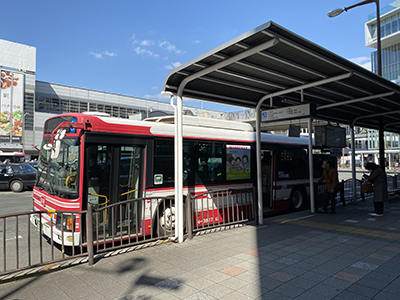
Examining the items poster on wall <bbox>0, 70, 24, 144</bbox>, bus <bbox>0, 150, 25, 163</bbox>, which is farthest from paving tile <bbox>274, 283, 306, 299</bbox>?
poster on wall <bbox>0, 70, 24, 144</bbox>

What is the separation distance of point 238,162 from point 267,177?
198 cm

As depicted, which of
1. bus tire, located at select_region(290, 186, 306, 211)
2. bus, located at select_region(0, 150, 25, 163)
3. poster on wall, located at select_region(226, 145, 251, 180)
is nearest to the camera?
poster on wall, located at select_region(226, 145, 251, 180)

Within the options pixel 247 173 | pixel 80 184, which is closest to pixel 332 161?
pixel 247 173

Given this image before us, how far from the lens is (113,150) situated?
667cm

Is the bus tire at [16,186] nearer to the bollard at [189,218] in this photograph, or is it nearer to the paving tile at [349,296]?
the bollard at [189,218]

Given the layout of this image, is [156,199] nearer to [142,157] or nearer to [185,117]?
[142,157]

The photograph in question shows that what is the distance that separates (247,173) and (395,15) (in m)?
76.2

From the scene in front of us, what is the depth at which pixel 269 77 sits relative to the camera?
24.5ft

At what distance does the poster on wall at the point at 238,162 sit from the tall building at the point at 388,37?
67.3 meters

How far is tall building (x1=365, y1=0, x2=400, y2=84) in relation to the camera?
66.7 m

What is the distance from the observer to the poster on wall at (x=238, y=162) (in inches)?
350

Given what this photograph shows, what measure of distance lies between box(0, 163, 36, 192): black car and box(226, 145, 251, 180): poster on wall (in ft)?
46.9

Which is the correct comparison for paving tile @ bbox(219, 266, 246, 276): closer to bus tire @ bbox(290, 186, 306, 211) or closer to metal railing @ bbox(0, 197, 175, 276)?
metal railing @ bbox(0, 197, 175, 276)

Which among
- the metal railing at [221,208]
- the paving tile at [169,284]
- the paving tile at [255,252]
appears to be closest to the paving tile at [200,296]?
the paving tile at [169,284]
